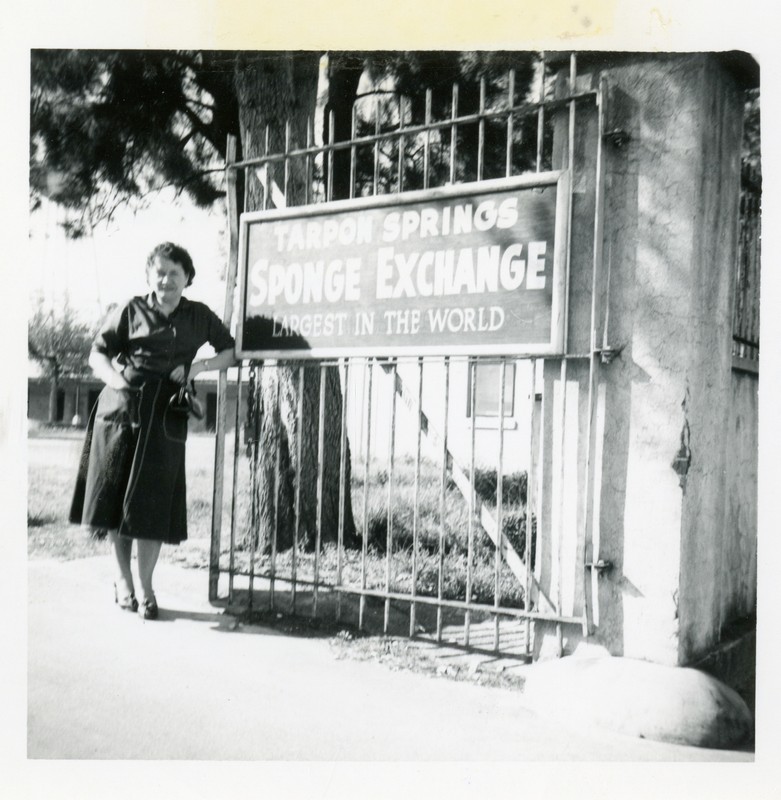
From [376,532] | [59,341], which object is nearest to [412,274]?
[59,341]

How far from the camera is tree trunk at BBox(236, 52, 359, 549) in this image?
3.82m

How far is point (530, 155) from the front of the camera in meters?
4.39

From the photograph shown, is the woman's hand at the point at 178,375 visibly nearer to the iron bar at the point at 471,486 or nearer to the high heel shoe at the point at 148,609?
the high heel shoe at the point at 148,609

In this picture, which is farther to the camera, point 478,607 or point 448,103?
point 448,103

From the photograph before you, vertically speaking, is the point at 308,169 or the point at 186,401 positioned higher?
the point at 308,169

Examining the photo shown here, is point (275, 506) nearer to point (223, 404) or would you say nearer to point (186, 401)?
point (223, 404)

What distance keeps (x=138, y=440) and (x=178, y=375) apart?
353 mm

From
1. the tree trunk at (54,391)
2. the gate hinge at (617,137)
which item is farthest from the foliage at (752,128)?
the tree trunk at (54,391)

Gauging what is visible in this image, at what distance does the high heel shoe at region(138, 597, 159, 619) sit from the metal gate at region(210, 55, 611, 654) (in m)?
0.32

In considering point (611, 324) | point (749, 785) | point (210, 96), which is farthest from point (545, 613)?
point (210, 96)

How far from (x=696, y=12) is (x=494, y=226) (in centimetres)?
114

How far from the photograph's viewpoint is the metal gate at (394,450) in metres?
3.42

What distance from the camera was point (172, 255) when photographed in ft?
12.5

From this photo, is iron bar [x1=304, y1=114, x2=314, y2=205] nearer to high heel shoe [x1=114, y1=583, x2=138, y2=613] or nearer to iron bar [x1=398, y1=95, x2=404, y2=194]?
iron bar [x1=398, y1=95, x2=404, y2=194]
